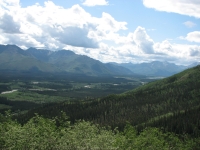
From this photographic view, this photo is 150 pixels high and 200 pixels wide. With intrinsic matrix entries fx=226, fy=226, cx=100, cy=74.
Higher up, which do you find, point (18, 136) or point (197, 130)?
point (18, 136)

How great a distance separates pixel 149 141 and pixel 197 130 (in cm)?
10789

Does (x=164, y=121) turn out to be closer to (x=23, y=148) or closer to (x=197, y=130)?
(x=197, y=130)

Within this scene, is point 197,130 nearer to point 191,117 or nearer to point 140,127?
point 191,117

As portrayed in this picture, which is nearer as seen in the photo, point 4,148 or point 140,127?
point 4,148

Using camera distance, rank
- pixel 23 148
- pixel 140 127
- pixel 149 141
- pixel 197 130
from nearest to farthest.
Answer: pixel 23 148, pixel 149 141, pixel 197 130, pixel 140 127

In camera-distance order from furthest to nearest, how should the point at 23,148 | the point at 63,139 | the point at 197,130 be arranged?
the point at 197,130 → the point at 63,139 → the point at 23,148

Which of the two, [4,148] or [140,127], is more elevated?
[4,148]

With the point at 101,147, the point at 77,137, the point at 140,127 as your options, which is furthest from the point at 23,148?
the point at 140,127

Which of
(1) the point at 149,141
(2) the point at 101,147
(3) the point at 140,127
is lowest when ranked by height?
(3) the point at 140,127

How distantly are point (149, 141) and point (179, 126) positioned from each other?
11169 cm

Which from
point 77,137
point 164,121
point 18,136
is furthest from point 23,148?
point 164,121

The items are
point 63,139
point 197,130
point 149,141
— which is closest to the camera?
point 63,139

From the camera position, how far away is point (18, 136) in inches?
1666

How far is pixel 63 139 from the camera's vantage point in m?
45.0
